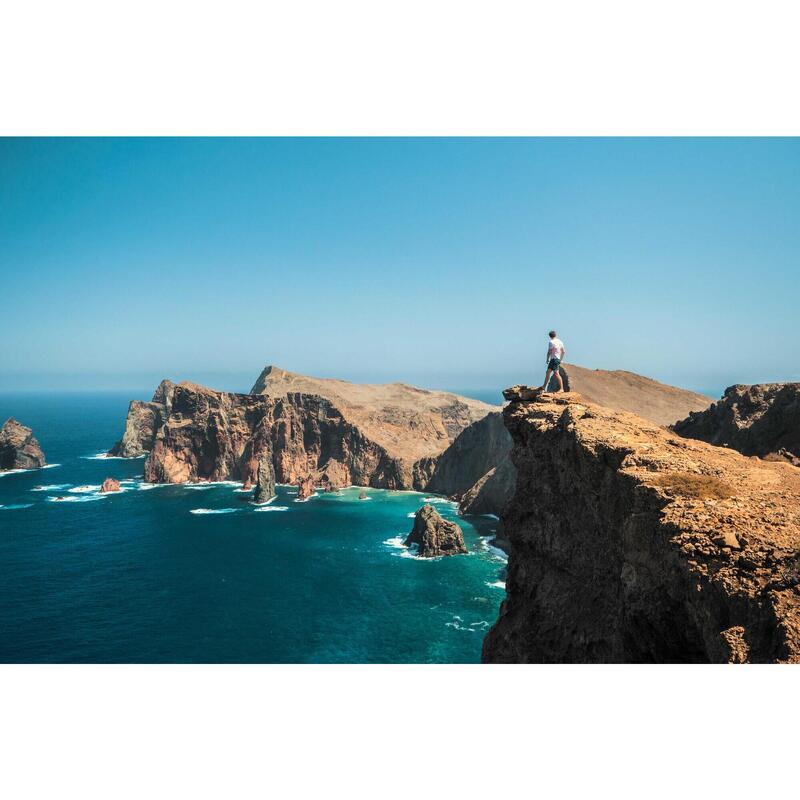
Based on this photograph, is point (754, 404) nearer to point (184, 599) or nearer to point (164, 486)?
point (184, 599)

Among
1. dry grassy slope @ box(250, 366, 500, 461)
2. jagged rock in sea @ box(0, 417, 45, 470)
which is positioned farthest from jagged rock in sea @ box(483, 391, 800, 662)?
jagged rock in sea @ box(0, 417, 45, 470)

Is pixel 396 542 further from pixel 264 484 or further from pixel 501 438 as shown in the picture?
pixel 264 484

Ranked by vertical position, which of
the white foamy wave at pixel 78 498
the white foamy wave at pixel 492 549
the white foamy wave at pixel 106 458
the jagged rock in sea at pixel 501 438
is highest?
the jagged rock in sea at pixel 501 438

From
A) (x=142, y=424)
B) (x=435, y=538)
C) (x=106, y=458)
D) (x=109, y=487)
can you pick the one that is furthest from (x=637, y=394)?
(x=106, y=458)

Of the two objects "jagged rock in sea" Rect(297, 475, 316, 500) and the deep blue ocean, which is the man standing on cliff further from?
"jagged rock in sea" Rect(297, 475, 316, 500)

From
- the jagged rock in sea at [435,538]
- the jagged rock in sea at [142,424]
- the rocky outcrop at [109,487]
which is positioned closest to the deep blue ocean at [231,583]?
the jagged rock in sea at [435,538]

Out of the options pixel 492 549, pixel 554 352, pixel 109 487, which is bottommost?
pixel 492 549

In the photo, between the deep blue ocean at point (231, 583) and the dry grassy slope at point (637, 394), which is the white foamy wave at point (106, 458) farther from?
the dry grassy slope at point (637, 394)
